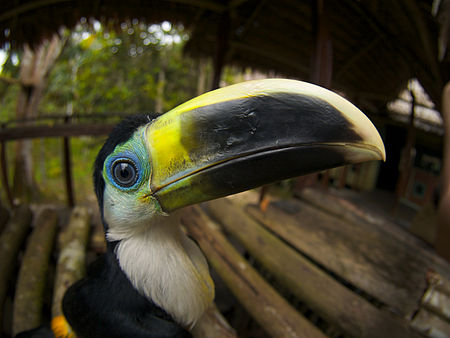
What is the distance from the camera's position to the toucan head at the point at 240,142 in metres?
0.69

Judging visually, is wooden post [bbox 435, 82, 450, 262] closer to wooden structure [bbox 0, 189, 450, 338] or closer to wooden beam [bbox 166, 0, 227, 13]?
wooden structure [bbox 0, 189, 450, 338]

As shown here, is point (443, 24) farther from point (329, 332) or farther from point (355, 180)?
point (355, 180)

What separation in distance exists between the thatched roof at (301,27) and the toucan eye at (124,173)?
1.60 meters

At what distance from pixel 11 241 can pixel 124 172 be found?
167 cm

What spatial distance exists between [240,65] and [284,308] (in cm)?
370

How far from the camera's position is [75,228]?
7.08ft

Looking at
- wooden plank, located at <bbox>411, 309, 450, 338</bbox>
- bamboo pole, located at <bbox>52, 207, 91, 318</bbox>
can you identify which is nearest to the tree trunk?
bamboo pole, located at <bbox>52, 207, 91, 318</bbox>

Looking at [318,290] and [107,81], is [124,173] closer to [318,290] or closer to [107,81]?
[318,290]

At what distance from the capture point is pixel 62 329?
129 cm

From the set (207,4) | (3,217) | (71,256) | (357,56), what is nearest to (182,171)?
(71,256)

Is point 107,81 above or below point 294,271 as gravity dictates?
above

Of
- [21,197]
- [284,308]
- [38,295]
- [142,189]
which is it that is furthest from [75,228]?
[21,197]

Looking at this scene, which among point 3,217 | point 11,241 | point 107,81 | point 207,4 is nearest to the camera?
point 11,241

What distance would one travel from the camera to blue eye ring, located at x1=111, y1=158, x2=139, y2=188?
0.91m
